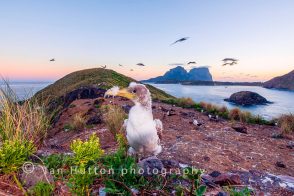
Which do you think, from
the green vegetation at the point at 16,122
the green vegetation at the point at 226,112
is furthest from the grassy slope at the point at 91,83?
the green vegetation at the point at 16,122

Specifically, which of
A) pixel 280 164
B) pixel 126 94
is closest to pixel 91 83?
pixel 280 164

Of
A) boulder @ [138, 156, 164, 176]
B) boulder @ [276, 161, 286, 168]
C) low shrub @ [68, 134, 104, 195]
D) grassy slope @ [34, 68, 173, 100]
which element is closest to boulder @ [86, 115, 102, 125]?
boulder @ [276, 161, 286, 168]

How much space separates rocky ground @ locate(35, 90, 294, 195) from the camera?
6.45 m

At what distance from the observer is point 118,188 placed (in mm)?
3598

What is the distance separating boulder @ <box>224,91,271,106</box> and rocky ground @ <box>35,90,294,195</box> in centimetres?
2195

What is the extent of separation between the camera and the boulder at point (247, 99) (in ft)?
115

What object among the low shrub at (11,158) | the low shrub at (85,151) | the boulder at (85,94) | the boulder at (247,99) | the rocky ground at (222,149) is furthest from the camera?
the boulder at (247,99)

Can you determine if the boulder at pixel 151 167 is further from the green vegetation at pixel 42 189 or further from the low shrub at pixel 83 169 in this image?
the green vegetation at pixel 42 189

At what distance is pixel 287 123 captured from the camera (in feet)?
46.6

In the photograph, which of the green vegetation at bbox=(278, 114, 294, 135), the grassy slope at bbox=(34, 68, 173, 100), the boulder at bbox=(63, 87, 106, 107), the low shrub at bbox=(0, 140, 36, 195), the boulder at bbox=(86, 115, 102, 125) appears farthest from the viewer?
Answer: the grassy slope at bbox=(34, 68, 173, 100)

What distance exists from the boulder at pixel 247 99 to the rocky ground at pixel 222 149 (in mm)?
21954

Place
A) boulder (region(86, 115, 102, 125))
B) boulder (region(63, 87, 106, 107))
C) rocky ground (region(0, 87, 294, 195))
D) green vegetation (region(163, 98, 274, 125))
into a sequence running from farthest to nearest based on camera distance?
boulder (region(63, 87, 106, 107))
green vegetation (region(163, 98, 274, 125))
boulder (region(86, 115, 102, 125))
rocky ground (region(0, 87, 294, 195))

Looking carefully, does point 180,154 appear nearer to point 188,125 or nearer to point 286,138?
point 188,125

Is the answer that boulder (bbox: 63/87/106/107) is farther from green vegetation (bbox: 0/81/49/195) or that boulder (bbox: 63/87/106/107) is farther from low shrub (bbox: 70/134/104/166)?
low shrub (bbox: 70/134/104/166)
